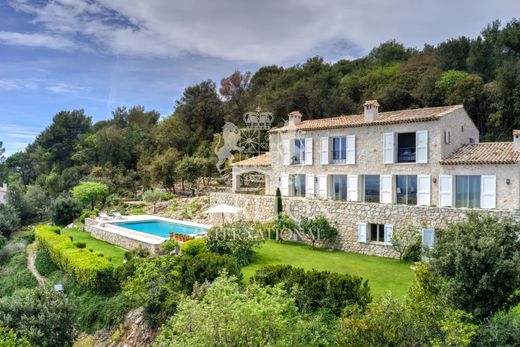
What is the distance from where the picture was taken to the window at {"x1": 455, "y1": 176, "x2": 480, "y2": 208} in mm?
19031

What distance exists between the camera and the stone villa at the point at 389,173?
1834cm

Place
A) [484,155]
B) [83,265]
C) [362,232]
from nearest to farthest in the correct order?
[83,265] < [484,155] < [362,232]

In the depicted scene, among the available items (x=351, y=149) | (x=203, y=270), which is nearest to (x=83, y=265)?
(x=203, y=270)

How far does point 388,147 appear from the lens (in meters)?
21.9

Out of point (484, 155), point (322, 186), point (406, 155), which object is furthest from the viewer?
point (322, 186)

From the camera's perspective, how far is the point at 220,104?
51812 millimetres

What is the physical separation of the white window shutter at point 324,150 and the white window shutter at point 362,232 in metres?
5.58

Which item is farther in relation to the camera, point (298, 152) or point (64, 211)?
point (64, 211)

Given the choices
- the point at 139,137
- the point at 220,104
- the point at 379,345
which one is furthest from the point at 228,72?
the point at 379,345

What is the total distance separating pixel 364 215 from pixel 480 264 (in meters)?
10.4

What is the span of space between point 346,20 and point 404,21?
607 cm

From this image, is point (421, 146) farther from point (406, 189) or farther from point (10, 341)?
point (10, 341)

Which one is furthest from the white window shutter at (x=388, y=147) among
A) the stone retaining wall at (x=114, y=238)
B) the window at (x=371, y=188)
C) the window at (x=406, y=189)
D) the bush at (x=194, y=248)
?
the stone retaining wall at (x=114, y=238)

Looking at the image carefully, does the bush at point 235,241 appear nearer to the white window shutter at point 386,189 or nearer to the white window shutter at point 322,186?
the white window shutter at point 322,186
